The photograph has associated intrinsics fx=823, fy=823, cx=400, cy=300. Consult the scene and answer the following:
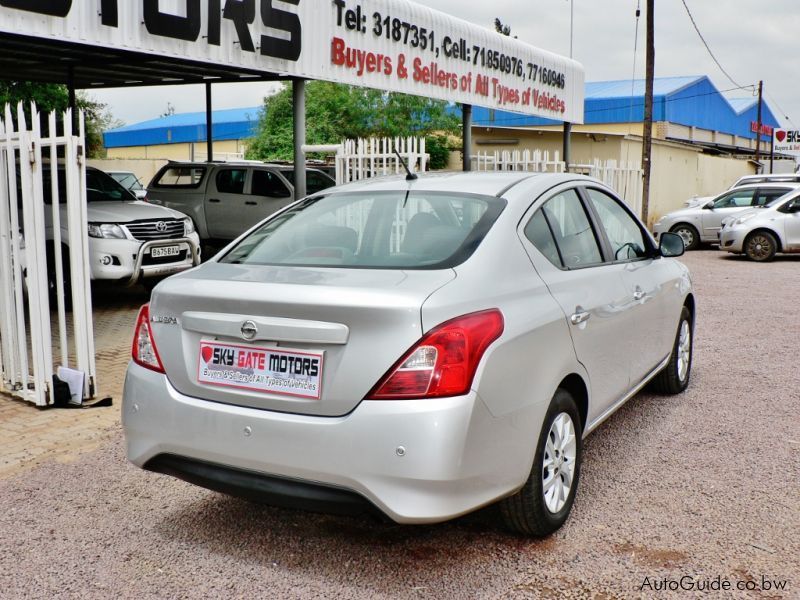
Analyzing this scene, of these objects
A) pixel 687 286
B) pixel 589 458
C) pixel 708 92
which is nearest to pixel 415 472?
pixel 589 458

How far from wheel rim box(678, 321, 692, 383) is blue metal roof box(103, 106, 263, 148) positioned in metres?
41.6

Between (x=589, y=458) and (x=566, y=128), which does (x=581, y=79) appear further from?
(x=589, y=458)

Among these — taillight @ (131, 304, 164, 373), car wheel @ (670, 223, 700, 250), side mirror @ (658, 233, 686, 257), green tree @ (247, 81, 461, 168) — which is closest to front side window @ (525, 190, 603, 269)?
side mirror @ (658, 233, 686, 257)

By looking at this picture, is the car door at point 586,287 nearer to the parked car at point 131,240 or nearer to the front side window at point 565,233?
the front side window at point 565,233

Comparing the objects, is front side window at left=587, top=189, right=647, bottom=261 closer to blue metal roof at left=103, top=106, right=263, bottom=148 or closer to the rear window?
the rear window

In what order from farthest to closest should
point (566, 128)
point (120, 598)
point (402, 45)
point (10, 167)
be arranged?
1. point (566, 128)
2. point (402, 45)
3. point (10, 167)
4. point (120, 598)

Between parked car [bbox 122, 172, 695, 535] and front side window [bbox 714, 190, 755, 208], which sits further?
front side window [bbox 714, 190, 755, 208]

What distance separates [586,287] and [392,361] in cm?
148

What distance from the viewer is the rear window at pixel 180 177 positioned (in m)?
15.2

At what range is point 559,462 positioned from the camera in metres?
3.69

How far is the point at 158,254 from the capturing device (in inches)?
409

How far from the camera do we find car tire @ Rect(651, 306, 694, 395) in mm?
5965

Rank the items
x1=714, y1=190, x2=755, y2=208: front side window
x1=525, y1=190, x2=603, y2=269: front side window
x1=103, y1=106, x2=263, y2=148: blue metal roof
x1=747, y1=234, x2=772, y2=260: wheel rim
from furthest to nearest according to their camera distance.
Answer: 1. x1=103, y1=106, x2=263, y2=148: blue metal roof
2. x1=714, y1=190, x2=755, y2=208: front side window
3. x1=747, y1=234, x2=772, y2=260: wheel rim
4. x1=525, y1=190, x2=603, y2=269: front side window

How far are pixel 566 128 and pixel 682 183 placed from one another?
48.4 ft
